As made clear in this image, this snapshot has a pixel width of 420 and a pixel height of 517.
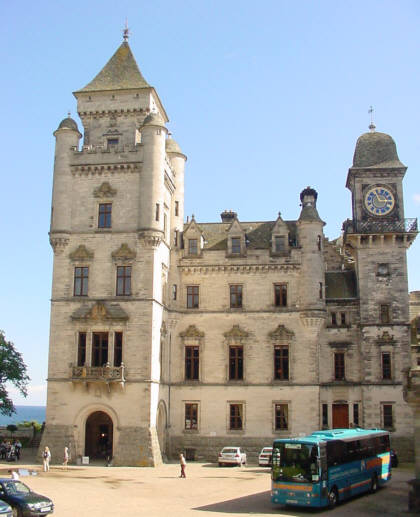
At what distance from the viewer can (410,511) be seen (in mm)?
25578

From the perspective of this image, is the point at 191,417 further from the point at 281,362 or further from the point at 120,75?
the point at 120,75

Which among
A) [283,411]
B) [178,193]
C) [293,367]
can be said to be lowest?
[283,411]

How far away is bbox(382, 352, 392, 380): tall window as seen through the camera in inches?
1921

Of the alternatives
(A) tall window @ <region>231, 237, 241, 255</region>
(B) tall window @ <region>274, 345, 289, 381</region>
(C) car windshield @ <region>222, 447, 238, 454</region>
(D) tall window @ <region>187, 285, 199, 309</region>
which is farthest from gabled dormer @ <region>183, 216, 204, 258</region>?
(C) car windshield @ <region>222, 447, 238, 454</region>

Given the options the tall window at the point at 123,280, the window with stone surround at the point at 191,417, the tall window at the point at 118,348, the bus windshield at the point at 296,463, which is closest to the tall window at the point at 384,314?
the window with stone surround at the point at 191,417

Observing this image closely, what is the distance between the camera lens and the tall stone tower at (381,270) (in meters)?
48.3

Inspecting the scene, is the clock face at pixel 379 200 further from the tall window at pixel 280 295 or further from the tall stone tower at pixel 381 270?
the tall window at pixel 280 295

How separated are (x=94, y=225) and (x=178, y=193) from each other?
30.4ft

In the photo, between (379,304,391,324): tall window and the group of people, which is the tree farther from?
(379,304,391,324): tall window

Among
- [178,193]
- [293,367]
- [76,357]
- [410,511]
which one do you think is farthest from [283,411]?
[410,511]

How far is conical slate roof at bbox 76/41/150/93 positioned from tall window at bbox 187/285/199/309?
15642 millimetres

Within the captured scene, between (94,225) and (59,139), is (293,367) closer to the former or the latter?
(94,225)

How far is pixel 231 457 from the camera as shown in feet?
145

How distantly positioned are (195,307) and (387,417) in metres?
16.2
